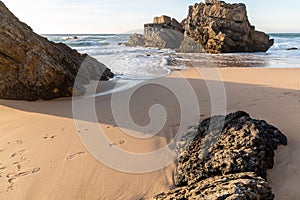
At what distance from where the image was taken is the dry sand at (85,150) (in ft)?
8.16

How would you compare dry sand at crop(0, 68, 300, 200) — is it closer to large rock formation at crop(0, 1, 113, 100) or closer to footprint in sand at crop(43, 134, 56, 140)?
footprint in sand at crop(43, 134, 56, 140)

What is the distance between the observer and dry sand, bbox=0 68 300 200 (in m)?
2.49

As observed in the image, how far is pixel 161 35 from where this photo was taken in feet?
105

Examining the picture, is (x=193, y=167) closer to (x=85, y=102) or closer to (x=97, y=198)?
(x=97, y=198)

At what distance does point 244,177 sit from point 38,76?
189 inches

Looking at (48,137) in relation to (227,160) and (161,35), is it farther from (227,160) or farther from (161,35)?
(161,35)

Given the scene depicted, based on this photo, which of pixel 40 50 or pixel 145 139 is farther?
pixel 40 50

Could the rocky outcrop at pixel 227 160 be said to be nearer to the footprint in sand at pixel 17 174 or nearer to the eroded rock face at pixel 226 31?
the footprint in sand at pixel 17 174

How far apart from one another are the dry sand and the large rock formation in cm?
A: 31

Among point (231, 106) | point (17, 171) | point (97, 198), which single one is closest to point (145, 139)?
point (97, 198)

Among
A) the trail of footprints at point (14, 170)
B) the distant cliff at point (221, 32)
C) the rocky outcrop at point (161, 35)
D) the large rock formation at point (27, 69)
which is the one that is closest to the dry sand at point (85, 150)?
the trail of footprints at point (14, 170)

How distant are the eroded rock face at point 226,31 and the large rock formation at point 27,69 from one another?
1861 cm

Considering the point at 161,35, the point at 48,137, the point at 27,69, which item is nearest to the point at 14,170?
the point at 48,137

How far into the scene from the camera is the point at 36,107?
4.89m
